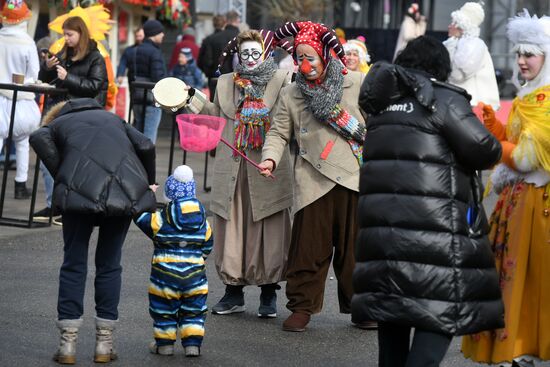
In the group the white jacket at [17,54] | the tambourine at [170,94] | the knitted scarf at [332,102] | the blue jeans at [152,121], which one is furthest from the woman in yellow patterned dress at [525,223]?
the blue jeans at [152,121]

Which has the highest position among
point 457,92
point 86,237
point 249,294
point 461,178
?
point 457,92

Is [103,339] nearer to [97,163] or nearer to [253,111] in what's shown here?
[97,163]

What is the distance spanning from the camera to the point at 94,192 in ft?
20.2

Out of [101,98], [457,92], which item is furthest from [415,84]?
[101,98]

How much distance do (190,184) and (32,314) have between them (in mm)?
1634

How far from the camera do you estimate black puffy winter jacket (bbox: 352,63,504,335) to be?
512 centimetres

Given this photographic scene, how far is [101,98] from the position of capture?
10461 millimetres

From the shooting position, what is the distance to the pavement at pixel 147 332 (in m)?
6.68

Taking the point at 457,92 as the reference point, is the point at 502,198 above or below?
below

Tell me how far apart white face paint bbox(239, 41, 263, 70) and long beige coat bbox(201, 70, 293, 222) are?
0.50 feet

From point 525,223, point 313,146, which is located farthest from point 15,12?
point 525,223

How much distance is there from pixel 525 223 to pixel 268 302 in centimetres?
222

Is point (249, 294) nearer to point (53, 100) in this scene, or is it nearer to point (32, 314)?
point (32, 314)

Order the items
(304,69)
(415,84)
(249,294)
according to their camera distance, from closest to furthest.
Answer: (415,84), (304,69), (249,294)
